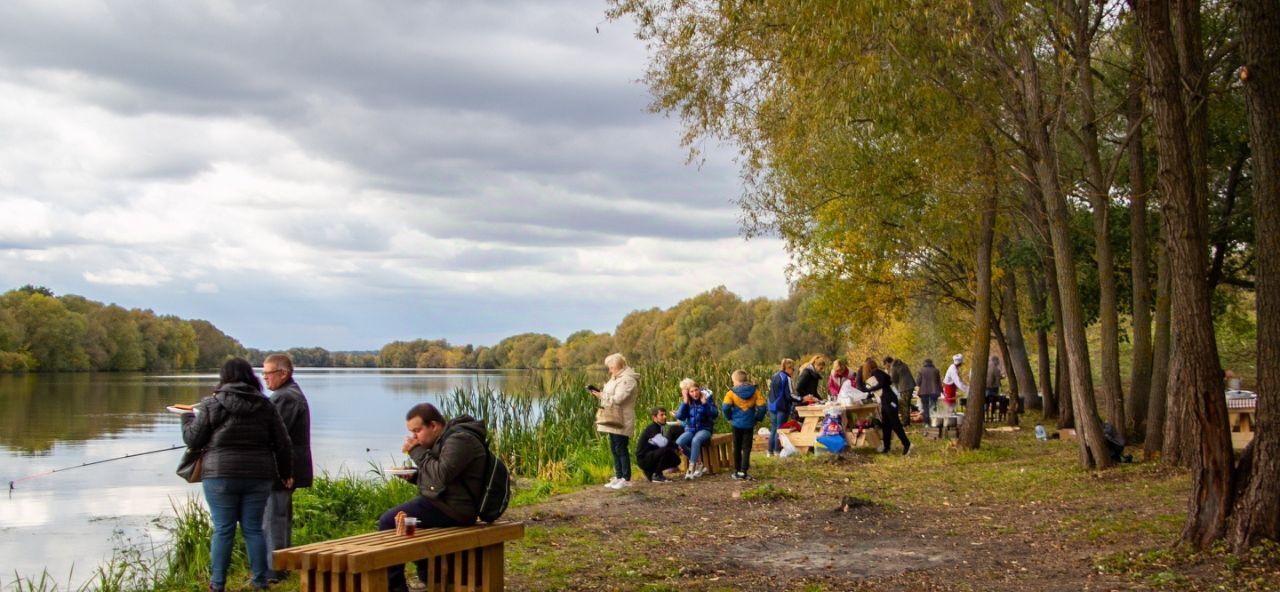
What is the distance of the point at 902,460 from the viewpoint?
595 inches

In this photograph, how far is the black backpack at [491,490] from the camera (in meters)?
6.38

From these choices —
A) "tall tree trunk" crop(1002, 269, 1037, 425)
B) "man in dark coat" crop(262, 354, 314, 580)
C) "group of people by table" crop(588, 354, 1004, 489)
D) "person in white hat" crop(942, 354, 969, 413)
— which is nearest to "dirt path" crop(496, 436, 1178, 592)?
"group of people by table" crop(588, 354, 1004, 489)

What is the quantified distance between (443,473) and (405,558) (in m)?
0.65

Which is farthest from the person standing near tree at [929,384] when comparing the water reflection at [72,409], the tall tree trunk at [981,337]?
the water reflection at [72,409]

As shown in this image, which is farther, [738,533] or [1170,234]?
[738,533]

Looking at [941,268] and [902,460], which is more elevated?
[941,268]

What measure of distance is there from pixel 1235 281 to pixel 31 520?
18800 mm

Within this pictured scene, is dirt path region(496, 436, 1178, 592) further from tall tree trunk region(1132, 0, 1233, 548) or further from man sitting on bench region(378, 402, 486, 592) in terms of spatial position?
man sitting on bench region(378, 402, 486, 592)

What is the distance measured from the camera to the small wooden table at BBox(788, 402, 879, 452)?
16.1m

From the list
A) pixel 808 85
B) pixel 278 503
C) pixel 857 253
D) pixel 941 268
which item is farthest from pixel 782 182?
pixel 278 503

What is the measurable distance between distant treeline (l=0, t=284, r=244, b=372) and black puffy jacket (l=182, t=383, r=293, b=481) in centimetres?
7003

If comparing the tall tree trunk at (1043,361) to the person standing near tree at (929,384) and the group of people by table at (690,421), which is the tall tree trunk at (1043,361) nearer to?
the person standing near tree at (929,384)

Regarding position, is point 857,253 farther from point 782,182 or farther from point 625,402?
point 625,402

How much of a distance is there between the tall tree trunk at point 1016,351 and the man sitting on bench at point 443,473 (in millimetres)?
19407
